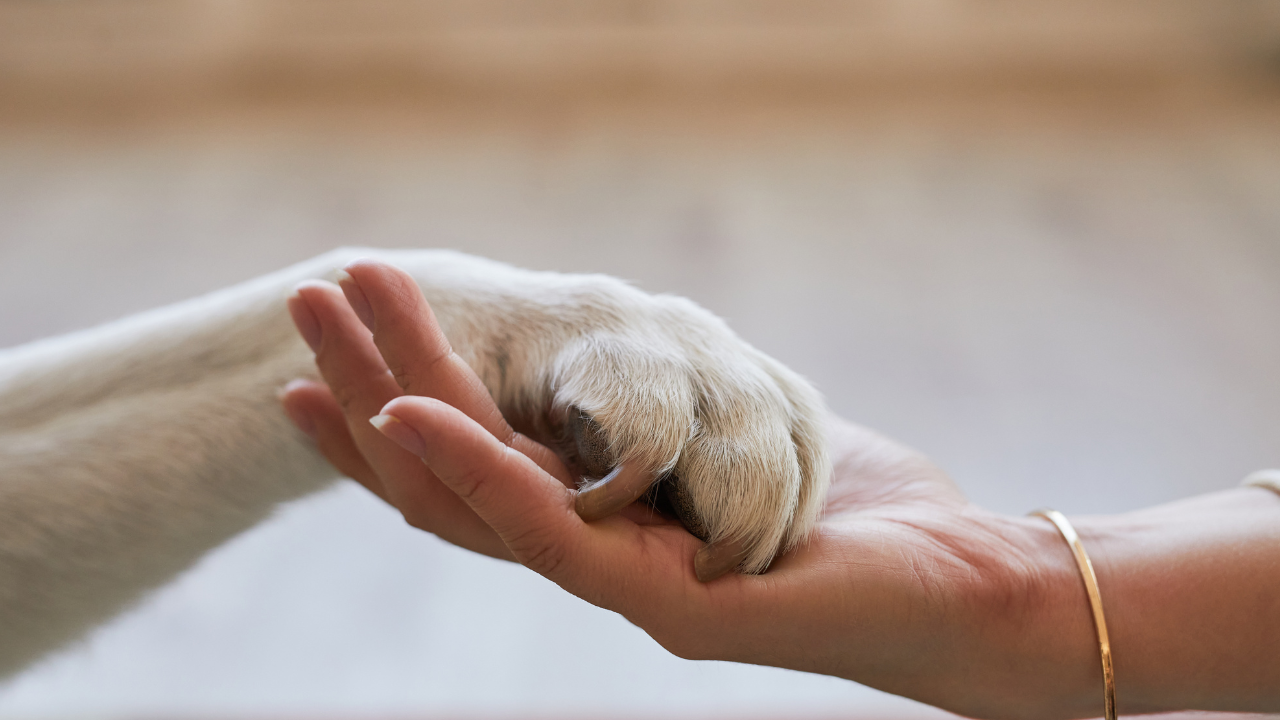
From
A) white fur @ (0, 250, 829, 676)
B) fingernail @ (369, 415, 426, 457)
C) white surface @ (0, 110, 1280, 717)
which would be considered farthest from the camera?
white surface @ (0, 110, 1280, 717)

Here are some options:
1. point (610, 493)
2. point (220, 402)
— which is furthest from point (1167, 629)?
point (220, 402)

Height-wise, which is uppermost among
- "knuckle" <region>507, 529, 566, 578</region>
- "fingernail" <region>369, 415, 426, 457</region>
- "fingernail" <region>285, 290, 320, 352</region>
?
"fingernail" <region>285, 290, 320, 352</region>

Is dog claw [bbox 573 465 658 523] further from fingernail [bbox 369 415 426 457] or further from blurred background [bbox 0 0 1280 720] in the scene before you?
blurred background [bbox 0 0 1280 720]

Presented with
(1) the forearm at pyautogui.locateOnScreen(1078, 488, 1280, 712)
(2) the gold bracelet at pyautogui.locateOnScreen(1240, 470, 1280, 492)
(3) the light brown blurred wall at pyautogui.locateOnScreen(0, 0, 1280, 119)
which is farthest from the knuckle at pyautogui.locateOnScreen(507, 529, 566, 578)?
(3) the light brown blurred wall at pyautogui.locateOnScreen(0, 0, 1280, 119)

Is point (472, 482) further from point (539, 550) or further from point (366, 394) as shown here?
point (366, 394)

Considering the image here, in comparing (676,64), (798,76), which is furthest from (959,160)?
(676,64)

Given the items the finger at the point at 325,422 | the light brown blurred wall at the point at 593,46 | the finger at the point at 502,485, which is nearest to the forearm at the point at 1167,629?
the finger at the point at 502,485
